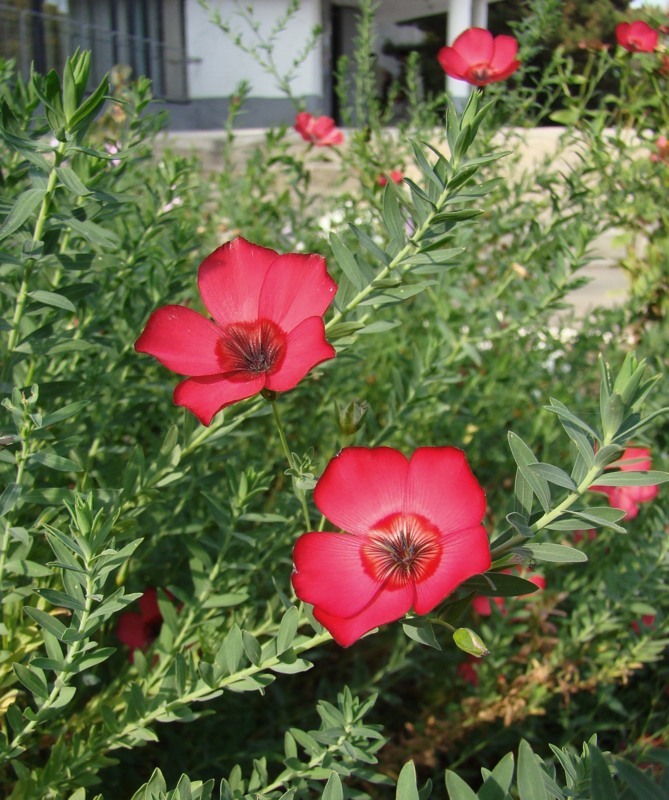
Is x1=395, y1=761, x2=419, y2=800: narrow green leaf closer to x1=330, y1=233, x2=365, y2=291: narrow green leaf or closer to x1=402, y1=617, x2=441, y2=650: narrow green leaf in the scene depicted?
x1=402, y1=617, x2=441, y2=650: narrow green leaf

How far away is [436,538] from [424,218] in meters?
0.28

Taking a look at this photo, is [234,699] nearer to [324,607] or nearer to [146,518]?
[146,518]

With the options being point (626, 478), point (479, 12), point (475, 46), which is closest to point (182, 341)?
point (626, 478)

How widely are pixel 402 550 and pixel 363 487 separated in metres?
0.06

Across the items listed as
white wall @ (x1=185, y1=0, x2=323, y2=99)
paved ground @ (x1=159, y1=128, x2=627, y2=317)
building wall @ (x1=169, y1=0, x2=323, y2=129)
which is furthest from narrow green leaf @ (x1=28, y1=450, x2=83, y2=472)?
building wall @ (x1=169, y1=0, x2=323, y2=129)

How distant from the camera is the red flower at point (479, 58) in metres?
1.54

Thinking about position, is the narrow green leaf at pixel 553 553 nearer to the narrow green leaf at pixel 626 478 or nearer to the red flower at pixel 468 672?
the narrow green leaf at pixel 626 478

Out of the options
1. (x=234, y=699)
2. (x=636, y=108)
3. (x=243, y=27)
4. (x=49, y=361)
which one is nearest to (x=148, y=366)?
A: (x=49, y=361)

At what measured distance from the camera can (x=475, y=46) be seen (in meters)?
1.62

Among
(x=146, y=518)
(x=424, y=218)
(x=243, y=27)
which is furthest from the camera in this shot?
(x=243, y=27)

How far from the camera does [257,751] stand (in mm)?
1165

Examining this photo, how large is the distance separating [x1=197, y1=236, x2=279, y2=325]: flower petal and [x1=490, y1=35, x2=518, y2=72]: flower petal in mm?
1015

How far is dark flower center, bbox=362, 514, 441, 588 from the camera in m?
0.63

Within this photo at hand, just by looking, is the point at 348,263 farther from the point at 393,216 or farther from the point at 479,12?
the point at 479,12
